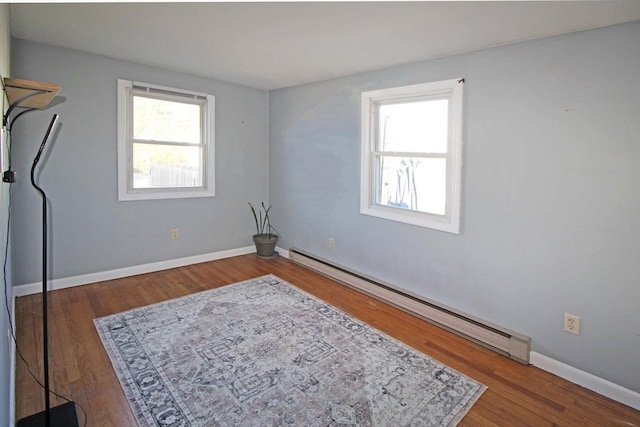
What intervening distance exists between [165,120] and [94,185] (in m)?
1.04

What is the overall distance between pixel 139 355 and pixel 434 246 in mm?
2395

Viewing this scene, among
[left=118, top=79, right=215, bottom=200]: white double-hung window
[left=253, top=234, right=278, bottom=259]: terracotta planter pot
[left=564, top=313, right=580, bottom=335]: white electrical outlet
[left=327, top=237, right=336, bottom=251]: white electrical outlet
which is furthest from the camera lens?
[left=253, top=234, right=278, bottom=259]: terracotta planter pot

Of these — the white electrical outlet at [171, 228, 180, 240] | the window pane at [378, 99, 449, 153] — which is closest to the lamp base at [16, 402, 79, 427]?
A: the white electrical outlet at [171, 228, 180, 240]

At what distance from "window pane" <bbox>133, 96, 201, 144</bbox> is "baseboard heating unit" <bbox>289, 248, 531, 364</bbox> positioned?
220 cm

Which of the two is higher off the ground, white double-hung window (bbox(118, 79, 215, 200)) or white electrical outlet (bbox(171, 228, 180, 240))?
white double-hung window (bbox(118, 79, 215, 200))

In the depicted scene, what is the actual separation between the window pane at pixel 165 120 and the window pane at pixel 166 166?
0.11 m

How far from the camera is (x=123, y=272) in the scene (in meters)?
3.79

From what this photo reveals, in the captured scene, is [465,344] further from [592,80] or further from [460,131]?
[592,80]

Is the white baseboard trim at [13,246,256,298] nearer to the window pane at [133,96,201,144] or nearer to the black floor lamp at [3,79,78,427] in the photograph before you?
the window pane at [133,96,201,144]

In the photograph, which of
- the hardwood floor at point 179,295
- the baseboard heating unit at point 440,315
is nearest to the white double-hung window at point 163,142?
the hardwood floor at point 179,295

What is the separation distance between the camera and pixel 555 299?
2330 millimetres

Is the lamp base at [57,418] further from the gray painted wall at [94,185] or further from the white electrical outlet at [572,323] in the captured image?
the white electrical outlet at [572,323]

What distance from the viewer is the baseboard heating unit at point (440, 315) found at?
245 centimetres

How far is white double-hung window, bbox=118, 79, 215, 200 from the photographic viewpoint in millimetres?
3682
